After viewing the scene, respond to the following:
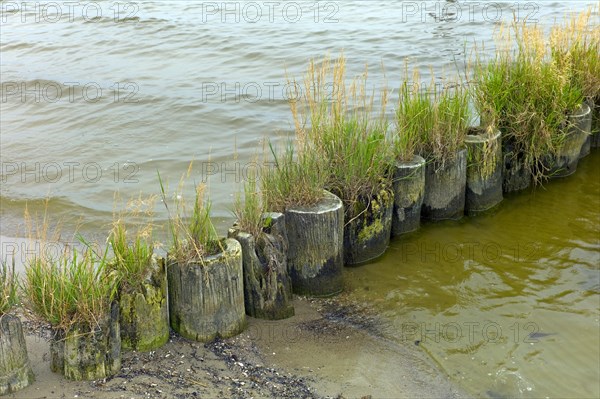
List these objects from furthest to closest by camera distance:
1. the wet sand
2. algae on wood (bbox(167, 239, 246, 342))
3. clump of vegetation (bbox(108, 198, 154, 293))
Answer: algae on wood (bbox(167, 239, 246, 342)) → clump of vegetation (bbox(108, 198, 154, 293)) → the wet sand

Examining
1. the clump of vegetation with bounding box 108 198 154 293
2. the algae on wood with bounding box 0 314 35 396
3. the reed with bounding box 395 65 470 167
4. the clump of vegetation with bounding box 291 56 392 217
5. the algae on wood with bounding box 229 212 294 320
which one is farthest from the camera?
the reed with bounding box 395 65 470 167

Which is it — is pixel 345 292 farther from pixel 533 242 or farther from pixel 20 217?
pixel 20 217

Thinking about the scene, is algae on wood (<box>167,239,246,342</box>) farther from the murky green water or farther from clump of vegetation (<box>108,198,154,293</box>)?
the murky green water

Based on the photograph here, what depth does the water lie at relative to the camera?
596 centimetres

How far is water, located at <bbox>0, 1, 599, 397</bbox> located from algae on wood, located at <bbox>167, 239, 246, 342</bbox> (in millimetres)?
1402

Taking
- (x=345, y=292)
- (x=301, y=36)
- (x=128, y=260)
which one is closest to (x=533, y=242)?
(x=345, y=292)

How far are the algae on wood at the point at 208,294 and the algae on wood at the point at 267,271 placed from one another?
0.68 feet

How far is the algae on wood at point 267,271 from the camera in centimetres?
555

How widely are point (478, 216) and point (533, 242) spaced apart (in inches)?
26.2

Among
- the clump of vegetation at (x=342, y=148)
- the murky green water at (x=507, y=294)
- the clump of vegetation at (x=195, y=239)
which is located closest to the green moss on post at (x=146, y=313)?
the clump of vegetation at (x=195, y=239)

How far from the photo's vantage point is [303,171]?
6094mm

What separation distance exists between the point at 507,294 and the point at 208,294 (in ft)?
9.15

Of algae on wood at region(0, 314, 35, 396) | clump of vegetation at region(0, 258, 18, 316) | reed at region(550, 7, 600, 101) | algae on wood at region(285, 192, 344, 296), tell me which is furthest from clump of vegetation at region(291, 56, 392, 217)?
reed at region(550, 7, 600, 101)

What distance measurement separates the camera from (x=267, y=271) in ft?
18.4
